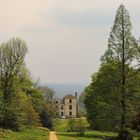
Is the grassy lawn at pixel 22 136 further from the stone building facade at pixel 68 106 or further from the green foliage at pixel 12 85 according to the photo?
the stone building facade at pixel 68 106

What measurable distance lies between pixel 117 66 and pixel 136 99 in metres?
3.87

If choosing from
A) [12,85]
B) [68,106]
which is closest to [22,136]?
[12,85]

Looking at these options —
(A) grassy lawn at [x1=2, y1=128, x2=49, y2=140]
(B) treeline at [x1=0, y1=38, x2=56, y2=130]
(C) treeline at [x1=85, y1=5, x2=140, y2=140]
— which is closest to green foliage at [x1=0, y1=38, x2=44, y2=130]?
(B) treeline at [x1=0, y1=38, x2=56, y2=130]

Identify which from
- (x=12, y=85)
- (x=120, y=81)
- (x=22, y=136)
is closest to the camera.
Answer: (x=120, y=81)

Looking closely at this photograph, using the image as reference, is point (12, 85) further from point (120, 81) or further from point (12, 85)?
point (120, 81)

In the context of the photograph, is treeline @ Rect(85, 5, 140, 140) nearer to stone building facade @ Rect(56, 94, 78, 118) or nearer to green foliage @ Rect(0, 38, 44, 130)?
green foliage @ Rect(0, 38, 44, 130)

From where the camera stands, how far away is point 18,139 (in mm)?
50938

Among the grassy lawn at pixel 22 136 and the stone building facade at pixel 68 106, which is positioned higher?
the stone building facade at pixel 68 106

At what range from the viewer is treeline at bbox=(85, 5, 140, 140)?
4662 cm

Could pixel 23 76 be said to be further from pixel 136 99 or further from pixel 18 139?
pixel 136 99

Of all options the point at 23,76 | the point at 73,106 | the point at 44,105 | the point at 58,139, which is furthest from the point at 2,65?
the point at 73,106

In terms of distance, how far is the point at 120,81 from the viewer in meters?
47.6

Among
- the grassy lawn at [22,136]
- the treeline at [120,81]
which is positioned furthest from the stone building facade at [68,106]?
the treeline at [120,81]

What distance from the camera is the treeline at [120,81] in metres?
46.6
